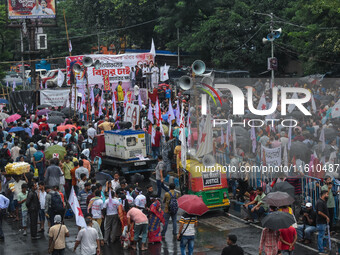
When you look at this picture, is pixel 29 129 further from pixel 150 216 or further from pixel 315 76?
pixel 315 76

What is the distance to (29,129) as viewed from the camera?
24594 millimetres

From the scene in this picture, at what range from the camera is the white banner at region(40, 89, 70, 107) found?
35.9 metres

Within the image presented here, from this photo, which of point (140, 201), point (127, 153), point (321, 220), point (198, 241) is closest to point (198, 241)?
point (198, 241)

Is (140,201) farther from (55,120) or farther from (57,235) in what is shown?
(55,120)

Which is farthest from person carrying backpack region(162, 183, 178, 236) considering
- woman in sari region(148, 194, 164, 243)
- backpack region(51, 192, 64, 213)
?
backpack region(51, 192, 64, 213)

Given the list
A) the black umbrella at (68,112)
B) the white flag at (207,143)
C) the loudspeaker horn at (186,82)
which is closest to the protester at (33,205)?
the white flag at (207,143)

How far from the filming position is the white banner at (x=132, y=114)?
2563 cm

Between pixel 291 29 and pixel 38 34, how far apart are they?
64.4 feet

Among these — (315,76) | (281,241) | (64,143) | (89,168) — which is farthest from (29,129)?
(315,76)

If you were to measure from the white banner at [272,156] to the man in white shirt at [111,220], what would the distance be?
4969 millimetres

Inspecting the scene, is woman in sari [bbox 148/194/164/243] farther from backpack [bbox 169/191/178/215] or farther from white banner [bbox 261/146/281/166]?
white banner [bbox 261/146/281/166]

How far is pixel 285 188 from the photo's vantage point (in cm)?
1554

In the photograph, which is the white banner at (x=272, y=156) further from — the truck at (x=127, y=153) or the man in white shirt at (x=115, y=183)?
the truck at (x=127, y=153)

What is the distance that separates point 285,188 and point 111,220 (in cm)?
453
